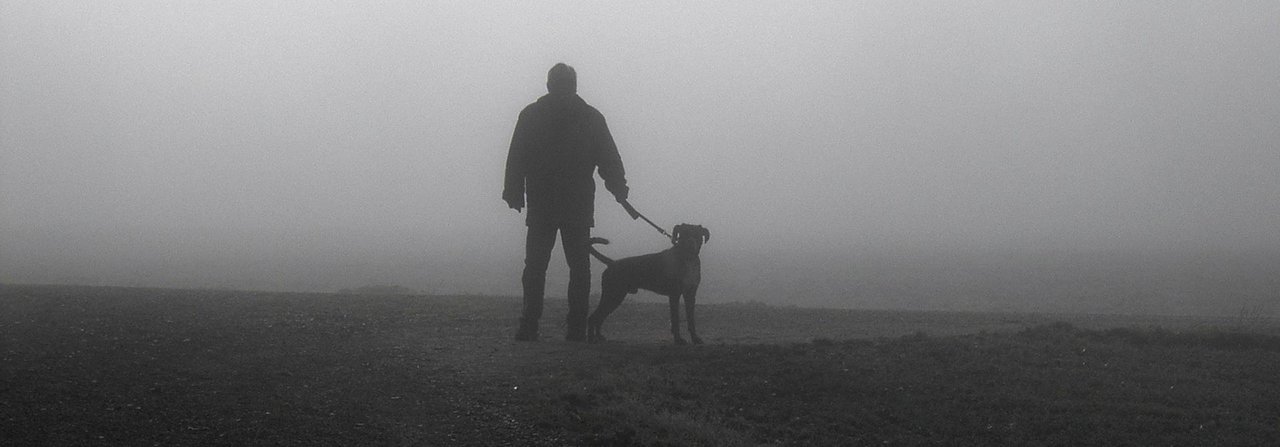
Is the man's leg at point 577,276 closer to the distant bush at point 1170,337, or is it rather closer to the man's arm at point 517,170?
the man's arm at point 517,170

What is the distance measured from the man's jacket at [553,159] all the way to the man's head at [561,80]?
0.22 ft

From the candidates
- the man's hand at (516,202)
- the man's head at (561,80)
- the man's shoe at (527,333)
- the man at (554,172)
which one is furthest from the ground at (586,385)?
the man's head at (561,80)

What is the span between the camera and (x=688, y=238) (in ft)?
36.0

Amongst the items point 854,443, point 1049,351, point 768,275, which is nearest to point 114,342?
point 854,443

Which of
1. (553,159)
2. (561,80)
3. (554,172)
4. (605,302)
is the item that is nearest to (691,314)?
(605,302)

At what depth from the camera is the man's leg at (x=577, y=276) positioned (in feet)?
35.9

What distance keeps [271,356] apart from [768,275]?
46.4 metres

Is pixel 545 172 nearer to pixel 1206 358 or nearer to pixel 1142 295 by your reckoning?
pixel 1206 358

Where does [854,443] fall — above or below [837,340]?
below

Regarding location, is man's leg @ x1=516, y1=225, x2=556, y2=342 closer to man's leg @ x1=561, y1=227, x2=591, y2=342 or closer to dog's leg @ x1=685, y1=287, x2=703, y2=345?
man's leg @ x1=561, y1=227, x2=591, y2=342

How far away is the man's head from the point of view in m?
11.0

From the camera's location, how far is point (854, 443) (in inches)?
272

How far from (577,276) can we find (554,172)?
1.15 meters

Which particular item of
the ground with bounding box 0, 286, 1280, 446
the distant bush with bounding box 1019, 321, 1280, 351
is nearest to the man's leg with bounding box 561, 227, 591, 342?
the ground with bounding box 0, 286, 1280, 446
